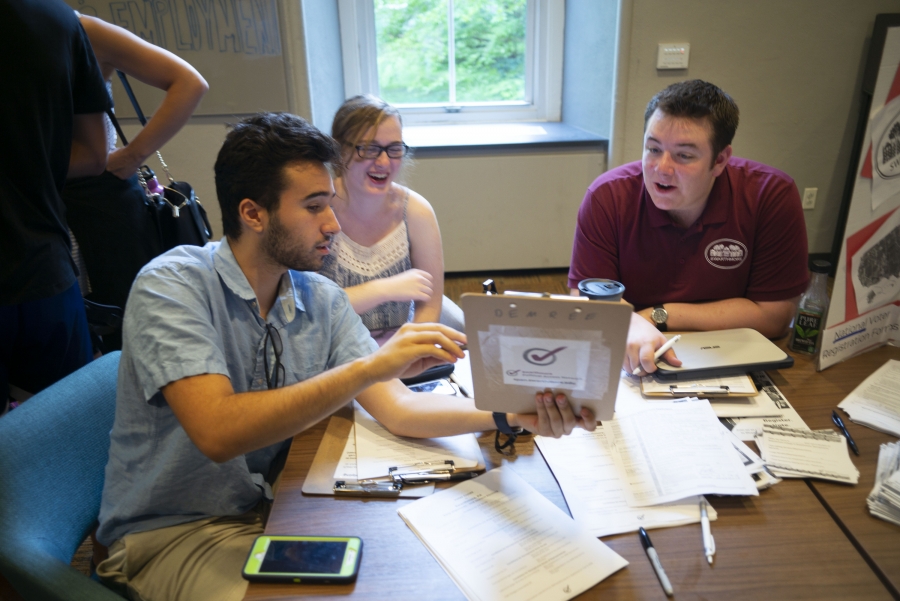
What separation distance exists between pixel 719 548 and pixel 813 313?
2.37 feet

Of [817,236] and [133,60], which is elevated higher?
[133,60]

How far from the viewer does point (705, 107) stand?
1.54m

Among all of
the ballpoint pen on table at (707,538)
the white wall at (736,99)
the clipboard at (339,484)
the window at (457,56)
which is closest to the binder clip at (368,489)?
the clipboard at (339,484)

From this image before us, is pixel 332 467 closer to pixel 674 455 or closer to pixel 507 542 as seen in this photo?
pixel 507 542

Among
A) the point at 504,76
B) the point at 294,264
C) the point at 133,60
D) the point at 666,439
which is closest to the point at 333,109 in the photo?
the point at 504,76

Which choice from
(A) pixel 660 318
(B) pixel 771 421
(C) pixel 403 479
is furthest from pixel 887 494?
(C) pixel 403 479

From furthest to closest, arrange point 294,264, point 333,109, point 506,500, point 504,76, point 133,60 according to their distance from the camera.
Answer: point 504,76 < point 333,109 < point 133,60 < point 294,264 < point 506,500

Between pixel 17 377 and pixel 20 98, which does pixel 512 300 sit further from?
pixel 17 377

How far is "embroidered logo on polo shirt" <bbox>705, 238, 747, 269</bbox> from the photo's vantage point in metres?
1.64

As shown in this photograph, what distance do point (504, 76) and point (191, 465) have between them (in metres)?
3.27

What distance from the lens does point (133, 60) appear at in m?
1.76

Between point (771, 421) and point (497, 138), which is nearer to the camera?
point (771, 421)

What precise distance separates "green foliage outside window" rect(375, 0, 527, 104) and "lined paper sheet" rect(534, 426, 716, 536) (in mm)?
3108

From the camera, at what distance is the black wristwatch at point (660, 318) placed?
4.84 ft
